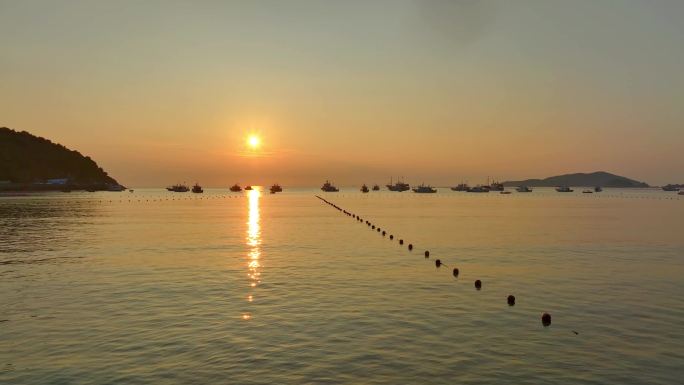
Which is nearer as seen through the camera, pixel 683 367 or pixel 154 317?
pixel 683 367


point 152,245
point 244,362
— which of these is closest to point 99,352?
point 244,362

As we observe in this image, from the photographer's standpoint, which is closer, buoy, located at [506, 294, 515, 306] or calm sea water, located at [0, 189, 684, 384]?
calm sea water, located at [0, 189, 684, 384]

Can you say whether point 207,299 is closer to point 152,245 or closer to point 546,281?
point 546,281

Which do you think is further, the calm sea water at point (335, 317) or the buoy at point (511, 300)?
the buoy at point (511, 300)

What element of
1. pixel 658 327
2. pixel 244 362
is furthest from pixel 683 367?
pixel 244 362

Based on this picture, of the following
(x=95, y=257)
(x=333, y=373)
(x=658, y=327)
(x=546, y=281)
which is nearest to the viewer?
(x=333, y=373)

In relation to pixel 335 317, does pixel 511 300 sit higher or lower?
higher

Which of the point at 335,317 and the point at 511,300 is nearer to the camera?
the point at 335,317

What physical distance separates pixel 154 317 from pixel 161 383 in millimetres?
8937

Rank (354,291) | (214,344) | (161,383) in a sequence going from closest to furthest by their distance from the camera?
(161,383)
(214,344)
(354,291)

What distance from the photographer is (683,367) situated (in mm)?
18203

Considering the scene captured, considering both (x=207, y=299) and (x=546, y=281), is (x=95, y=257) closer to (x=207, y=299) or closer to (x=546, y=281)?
(x=207, y=299)

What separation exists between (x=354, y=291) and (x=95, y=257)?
27.0 metres

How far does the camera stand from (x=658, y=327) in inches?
925
